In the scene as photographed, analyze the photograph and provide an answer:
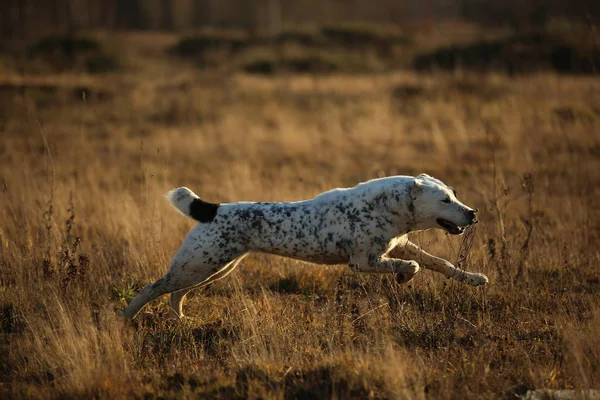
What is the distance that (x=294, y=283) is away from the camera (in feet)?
25.2

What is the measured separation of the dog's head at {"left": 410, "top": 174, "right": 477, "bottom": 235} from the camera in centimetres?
637

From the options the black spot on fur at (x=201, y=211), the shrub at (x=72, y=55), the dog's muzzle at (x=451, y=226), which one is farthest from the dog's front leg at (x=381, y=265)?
the shrub at (x=72, y=55)

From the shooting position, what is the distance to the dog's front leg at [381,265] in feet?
20.8

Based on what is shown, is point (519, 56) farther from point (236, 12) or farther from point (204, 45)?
point (236, 12)


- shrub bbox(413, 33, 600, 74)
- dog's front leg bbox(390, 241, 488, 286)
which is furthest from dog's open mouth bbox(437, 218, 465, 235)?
shrub bbox(413, 33, 600, 74)

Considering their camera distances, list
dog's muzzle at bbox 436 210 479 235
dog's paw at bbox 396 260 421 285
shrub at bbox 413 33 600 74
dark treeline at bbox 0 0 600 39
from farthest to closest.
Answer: dark treeline at bbox 0 0 600 39, shrub at bbox 413 33 600 74, dog's muzzle at bbox 436 210 479 235, dog's paw at bbox 396 260 421 285

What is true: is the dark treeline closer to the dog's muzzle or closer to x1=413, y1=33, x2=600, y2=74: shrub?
x1=413, y1=33, x2=600, y2=74: shrub

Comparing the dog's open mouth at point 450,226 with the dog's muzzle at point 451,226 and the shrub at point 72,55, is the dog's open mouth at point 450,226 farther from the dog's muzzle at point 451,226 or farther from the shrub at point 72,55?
the shrub at point 72,55

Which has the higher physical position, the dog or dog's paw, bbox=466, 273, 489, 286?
the dog

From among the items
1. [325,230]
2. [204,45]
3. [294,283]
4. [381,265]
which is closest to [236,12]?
[204,45]

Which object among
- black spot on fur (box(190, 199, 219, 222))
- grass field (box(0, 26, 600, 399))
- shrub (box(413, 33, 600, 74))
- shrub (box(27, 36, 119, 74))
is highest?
shrub (box(27, 36, 119, 74))

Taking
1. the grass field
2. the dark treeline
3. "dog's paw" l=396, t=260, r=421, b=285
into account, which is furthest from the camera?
the dark treeline

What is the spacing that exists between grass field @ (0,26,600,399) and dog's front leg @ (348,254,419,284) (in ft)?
0.84

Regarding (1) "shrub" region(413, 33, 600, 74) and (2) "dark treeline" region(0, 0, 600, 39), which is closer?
(1) "shrub" region(413, 33, 600, 74)
